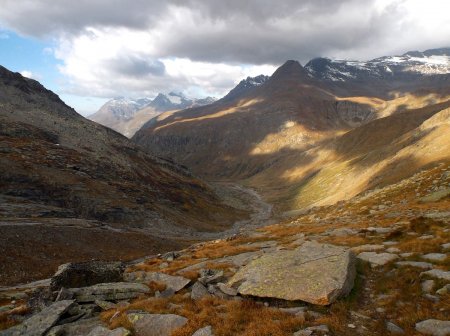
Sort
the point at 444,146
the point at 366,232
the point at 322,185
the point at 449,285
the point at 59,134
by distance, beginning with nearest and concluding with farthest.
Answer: the point at 449,285, the point at 366,232, the point at 444,146, the point at 59,134, the point at 322,185

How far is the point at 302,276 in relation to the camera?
59.8 ft

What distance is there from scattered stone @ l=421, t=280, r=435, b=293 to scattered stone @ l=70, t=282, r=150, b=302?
14.7 metres

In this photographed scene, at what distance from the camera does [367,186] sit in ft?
331

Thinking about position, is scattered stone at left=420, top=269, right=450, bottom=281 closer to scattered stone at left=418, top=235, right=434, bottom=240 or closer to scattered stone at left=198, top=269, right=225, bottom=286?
scattered stone at left=418, top=235, right=434, bottom=240

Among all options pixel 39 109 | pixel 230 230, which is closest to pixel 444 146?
pixel 230 230

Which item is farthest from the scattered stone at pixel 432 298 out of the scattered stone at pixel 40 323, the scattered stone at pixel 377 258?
the scattered stone at pixel 40 323

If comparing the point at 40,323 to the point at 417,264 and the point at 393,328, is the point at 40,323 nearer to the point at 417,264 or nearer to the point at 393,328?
the point at 393,328

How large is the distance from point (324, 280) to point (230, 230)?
3765 inches

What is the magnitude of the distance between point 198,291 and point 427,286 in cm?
1107

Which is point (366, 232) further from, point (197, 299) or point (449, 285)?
point (197, 299)

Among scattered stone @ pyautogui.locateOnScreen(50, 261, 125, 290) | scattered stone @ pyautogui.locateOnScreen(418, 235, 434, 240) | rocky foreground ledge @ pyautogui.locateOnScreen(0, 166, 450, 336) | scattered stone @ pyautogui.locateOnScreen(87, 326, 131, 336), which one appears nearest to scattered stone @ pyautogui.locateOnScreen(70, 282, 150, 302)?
rocky foreground ledge @ pyautogui.locateOnScreen(0, 166, 450, 336)

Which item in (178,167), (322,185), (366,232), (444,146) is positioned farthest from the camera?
(178,167)

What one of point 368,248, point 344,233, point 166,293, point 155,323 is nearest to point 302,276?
point 368,248

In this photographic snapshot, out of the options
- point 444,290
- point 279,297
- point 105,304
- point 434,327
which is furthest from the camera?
point 105,304
